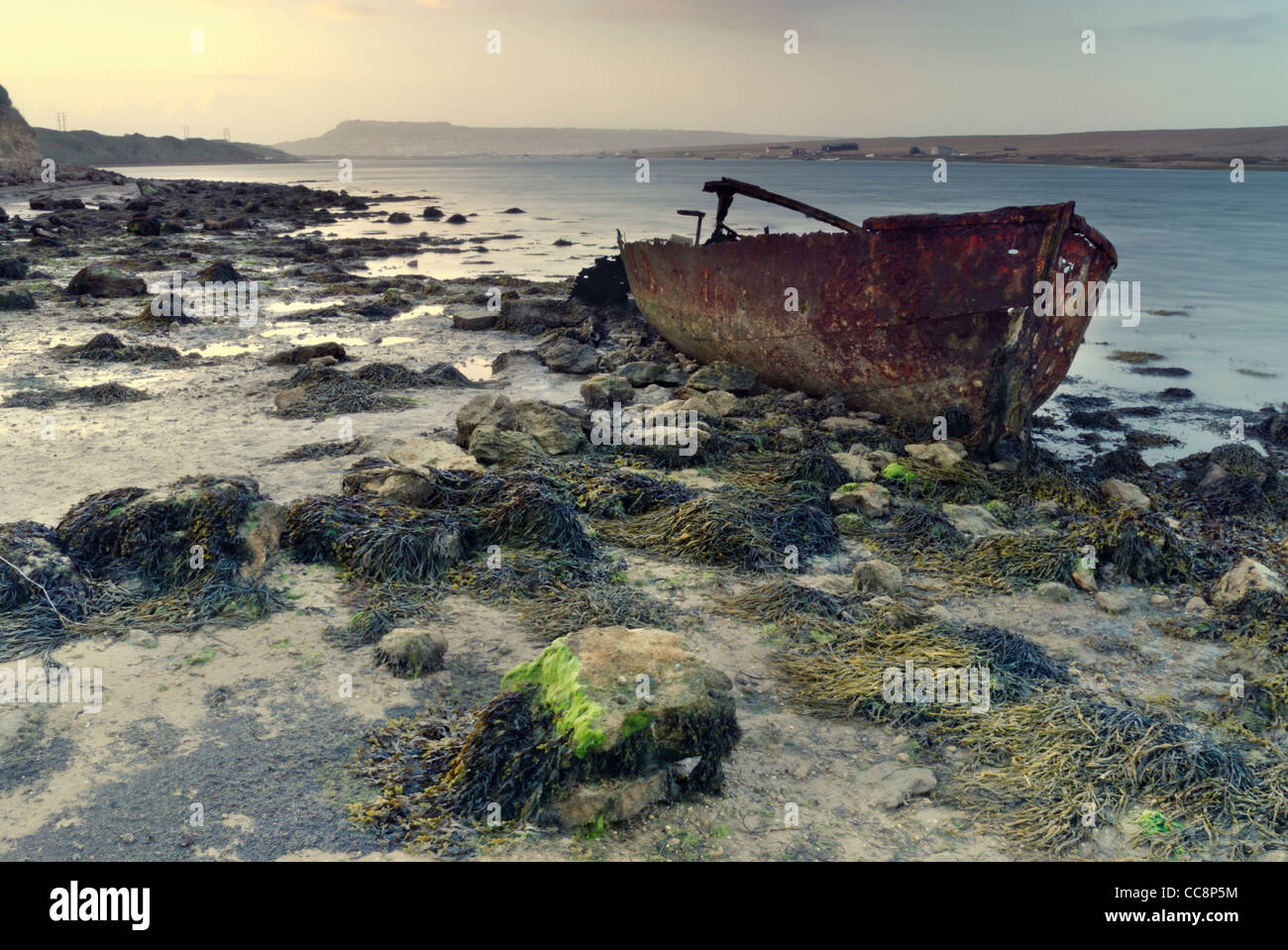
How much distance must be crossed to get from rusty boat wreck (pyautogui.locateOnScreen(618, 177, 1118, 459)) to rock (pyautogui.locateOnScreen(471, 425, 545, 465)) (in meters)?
3.32

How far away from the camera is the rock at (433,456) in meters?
6.91

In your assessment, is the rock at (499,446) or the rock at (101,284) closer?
the rock at (499,446)

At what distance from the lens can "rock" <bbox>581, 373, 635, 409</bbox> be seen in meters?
9.50

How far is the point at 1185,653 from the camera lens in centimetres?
476

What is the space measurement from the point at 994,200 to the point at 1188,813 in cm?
6022

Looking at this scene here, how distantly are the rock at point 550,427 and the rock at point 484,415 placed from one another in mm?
97

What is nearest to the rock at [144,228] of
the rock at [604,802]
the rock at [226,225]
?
the rock at [226,225]

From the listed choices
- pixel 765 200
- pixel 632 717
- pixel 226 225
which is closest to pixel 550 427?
pixel 765 200

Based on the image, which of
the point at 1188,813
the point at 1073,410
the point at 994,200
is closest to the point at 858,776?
the point at 1188,813

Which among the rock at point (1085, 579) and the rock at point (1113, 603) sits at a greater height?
the rock at point (1085, 579)

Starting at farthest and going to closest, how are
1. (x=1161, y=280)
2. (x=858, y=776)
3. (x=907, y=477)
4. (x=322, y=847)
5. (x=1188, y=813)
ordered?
(x=1161, y=280) → (x=907, y=477) → (x=858, y=776) → (x=1188, y=813) → (x=322, y=847)

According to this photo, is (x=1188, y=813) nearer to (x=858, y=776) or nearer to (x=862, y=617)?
(x=858, y=776)

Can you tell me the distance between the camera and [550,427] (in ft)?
25.5

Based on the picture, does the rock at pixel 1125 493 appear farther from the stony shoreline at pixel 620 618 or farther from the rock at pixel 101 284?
Result: the rock at pixel 101 284
